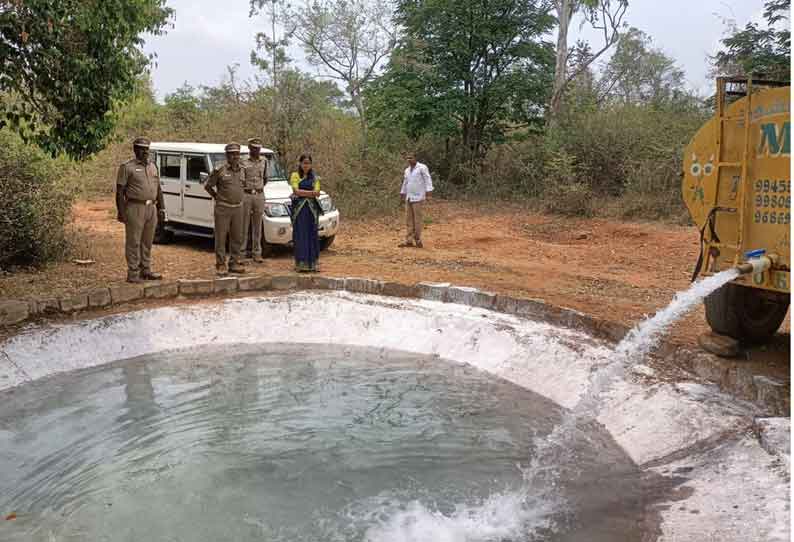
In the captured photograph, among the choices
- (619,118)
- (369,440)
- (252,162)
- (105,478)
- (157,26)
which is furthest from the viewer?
(619,118)

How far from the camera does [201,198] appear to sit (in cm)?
1115

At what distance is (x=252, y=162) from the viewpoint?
10094mm

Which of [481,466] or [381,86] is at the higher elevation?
[381,86]

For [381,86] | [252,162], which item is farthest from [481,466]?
[381,86]

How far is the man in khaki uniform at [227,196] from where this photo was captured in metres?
9.15

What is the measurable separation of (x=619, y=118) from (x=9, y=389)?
16103mm

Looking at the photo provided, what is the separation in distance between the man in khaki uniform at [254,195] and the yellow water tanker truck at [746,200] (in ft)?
20.5

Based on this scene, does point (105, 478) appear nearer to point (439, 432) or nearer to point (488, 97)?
point (439, 432)

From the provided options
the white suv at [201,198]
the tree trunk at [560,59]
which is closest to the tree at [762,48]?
the tree trunk at [560,59]

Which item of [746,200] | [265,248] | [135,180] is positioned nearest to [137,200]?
[135,180]

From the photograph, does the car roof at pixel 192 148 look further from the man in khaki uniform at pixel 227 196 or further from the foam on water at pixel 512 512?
the foam on water at pixel 512 512

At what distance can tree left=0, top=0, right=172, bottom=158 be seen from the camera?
7270 millimetres

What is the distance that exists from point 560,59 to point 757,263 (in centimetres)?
1528

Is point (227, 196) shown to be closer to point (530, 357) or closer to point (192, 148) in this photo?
point (192, 148)
